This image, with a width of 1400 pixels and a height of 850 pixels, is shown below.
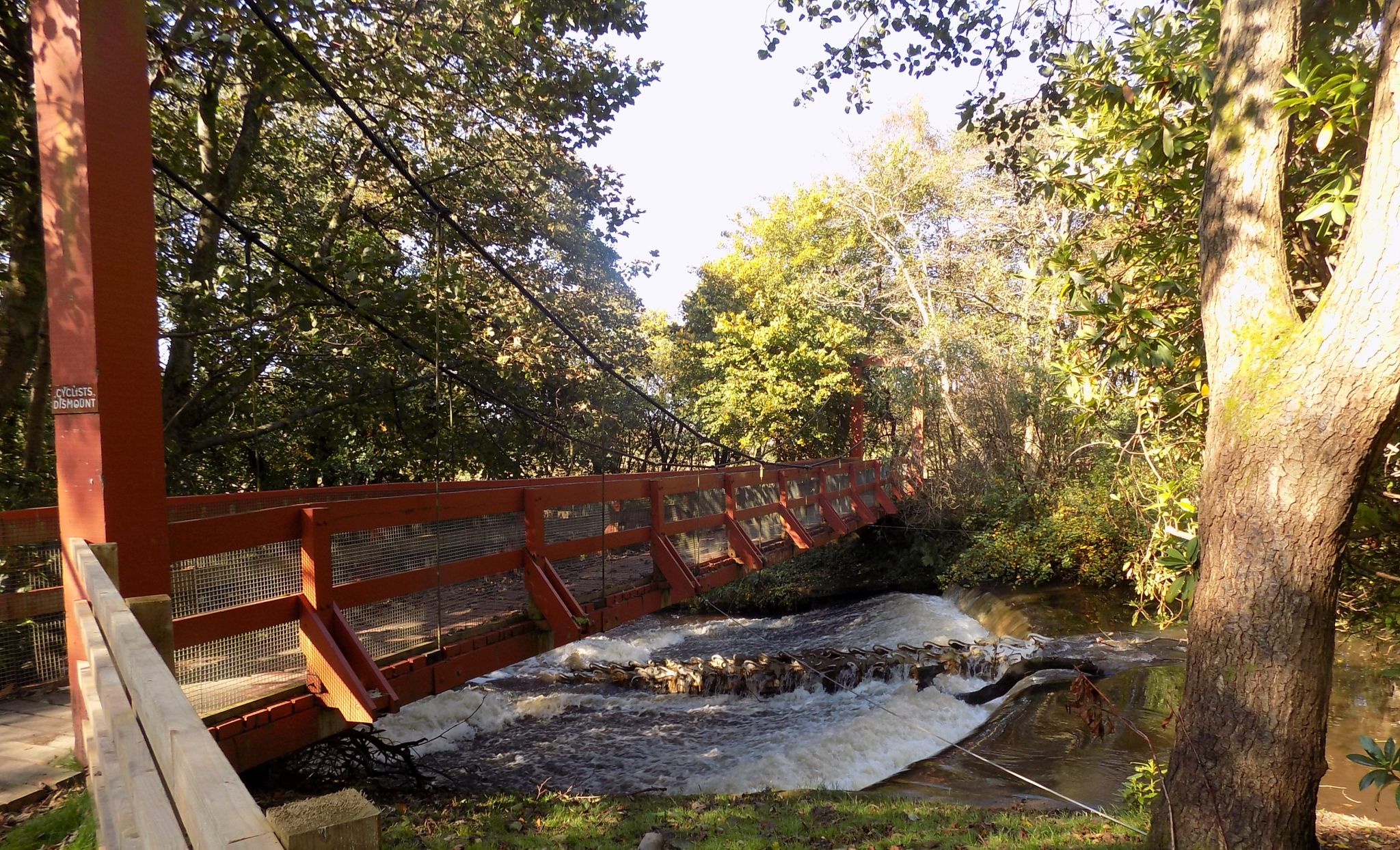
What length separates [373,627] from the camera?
13.8ft

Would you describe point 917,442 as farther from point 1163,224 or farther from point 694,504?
point 1163,224

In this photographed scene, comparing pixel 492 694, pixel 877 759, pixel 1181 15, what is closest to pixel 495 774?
pixel 492 694

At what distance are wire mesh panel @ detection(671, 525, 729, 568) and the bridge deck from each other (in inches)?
25.7

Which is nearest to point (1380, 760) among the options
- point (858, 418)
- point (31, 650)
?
point (31, 650)

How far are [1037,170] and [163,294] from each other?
7065mm

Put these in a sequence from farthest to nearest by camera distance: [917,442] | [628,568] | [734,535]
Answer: [917,442]
[734,535]
[628,568]

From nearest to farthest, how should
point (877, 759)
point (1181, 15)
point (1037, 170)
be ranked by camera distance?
point (1181, 15) → point (1037, 170) → point (877, 759)

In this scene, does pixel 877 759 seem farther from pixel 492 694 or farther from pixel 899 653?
pixel 492 694

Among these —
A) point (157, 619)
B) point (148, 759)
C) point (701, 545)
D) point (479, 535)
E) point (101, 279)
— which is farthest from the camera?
point (701, 545)

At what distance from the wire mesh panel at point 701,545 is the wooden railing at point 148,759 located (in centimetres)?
515

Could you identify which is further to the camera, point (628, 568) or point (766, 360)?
point (766, 360)

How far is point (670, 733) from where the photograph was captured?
25.7ft

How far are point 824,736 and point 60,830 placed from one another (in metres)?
6.23

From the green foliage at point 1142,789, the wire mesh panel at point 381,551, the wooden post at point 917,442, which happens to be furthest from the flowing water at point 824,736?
the wooden post at point 917,442
